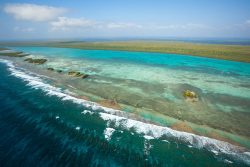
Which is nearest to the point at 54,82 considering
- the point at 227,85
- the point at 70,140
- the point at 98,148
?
the point at 70,140

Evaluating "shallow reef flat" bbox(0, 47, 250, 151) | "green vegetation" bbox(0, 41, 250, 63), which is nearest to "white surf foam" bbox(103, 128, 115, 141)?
"shallow reef flat" bbox(0, 47, 250, 151)

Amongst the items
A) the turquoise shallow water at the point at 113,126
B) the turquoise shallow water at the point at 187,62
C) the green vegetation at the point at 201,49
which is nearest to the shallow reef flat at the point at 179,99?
the turquoise shallow water at the point at 113,126

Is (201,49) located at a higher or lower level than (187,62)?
higher

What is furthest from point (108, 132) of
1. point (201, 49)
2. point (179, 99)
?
point (201, 49)

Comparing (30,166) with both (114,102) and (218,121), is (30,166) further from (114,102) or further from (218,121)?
(218,121)

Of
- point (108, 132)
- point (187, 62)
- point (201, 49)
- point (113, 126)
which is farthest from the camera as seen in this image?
point (201, 49)

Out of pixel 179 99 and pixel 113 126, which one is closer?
pixel 113 126

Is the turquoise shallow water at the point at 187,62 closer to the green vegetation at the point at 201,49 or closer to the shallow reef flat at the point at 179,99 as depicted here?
the green vegetation at the point at 201,49

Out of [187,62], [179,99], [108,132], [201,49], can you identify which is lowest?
[187,62]

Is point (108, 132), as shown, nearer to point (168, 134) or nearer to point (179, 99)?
point (168, 134)

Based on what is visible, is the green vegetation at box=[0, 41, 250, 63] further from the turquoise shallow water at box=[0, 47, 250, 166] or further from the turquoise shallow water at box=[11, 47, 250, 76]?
the turquoise shallow water at box=[0, 47, 250, 166]

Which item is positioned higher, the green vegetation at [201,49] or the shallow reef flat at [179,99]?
the green vegetation at [201,49]
